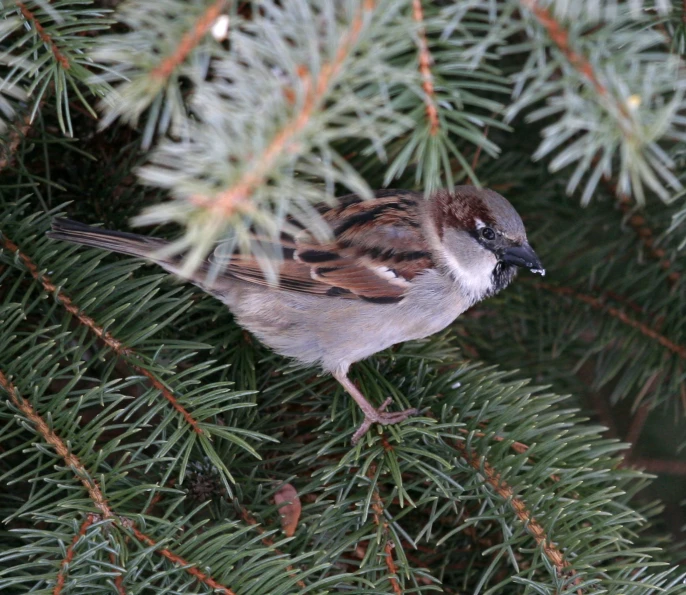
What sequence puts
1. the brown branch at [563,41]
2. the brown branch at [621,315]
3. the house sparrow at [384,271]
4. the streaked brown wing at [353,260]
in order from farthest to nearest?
the streaked brown wing at [353,260]
the house sparrow at [384,271]
the brown branch at [621,315]
the brown branch at [563,41]

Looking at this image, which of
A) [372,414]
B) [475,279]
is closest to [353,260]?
[475,279]

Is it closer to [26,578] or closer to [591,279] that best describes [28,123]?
[26,578]

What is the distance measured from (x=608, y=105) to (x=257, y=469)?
93 cm

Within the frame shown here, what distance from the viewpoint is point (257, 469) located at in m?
1.46

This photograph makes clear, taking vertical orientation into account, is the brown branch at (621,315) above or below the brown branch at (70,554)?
above

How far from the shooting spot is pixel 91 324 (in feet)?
4.52

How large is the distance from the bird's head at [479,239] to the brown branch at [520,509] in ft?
2.15

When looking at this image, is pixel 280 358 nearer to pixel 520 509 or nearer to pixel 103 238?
pixel 103 238

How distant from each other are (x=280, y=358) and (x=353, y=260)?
0.47m

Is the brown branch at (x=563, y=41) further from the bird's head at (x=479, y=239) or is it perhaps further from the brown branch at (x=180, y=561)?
the bird's head at (x=479, y=239)

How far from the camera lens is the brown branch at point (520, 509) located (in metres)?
1.29

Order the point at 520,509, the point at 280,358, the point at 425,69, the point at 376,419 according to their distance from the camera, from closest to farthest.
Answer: the point at 425,69 < the point at 520,509 < the point at 376,419 < the point at 280,358

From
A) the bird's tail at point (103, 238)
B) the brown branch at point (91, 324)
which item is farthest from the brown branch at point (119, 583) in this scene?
the bird's tail at point (103, 238)

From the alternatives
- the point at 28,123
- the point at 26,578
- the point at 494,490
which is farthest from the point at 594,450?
the point at 28,123
